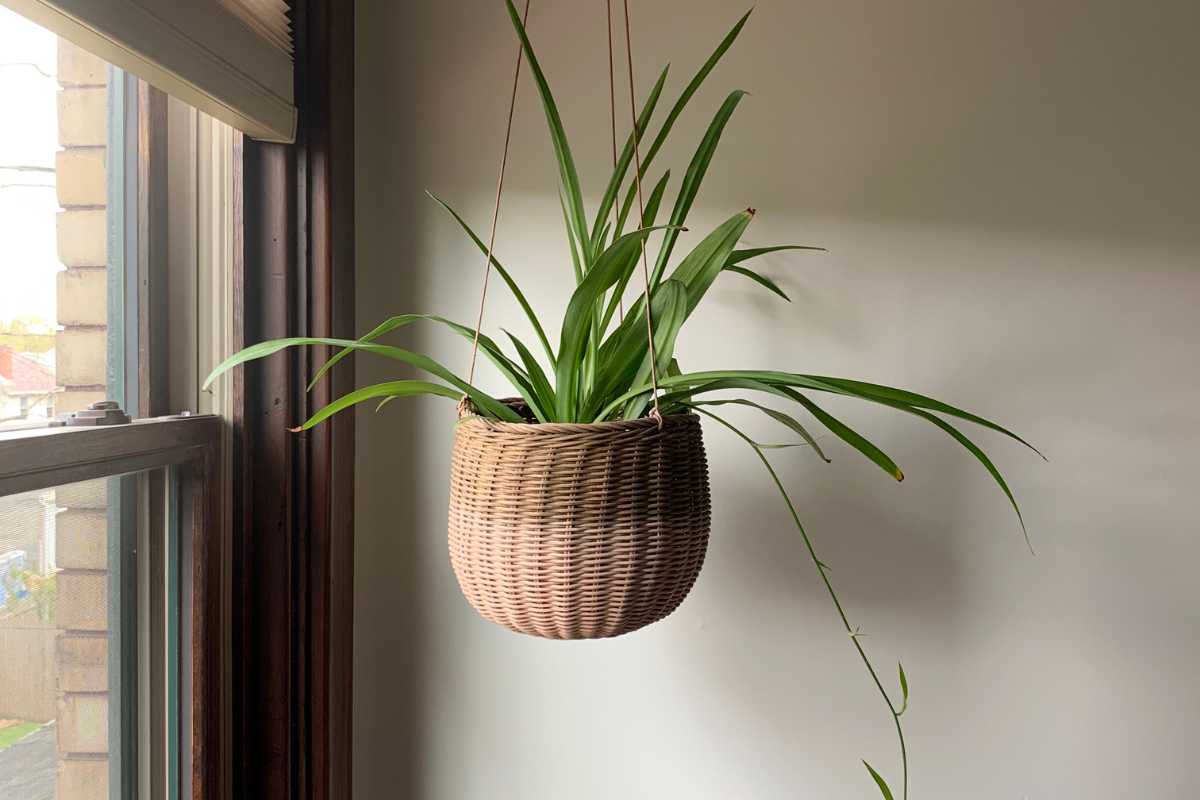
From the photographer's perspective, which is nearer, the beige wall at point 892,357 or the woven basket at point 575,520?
the woven basket at point 575,520

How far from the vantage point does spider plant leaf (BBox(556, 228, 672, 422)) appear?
799 millimetres

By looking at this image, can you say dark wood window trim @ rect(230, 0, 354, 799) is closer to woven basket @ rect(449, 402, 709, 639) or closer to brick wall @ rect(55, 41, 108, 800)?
brick wall @ rect(55, 41, 108, 800)

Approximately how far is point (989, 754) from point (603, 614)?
797 millimetres

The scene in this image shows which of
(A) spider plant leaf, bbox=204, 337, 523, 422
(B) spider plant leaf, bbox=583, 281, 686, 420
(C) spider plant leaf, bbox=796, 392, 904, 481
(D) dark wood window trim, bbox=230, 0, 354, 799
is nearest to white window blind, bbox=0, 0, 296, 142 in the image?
(D) dark wood window trim, bbox=230, 0, 354, 799

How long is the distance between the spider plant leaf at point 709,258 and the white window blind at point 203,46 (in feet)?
1.78

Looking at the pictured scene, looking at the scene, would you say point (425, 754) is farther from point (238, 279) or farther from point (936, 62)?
point (936, 62)

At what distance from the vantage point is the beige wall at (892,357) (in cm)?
124

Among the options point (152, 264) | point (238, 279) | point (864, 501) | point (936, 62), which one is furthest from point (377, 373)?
point (936, 62)

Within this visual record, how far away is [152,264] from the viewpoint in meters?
1.00

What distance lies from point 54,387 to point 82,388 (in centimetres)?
4

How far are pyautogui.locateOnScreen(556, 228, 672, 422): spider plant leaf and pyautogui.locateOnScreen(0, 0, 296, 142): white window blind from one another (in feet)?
1.50

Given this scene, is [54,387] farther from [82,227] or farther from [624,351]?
[624,351]

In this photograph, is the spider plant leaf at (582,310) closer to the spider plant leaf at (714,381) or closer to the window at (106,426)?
the spider plant leaf at (714,381)

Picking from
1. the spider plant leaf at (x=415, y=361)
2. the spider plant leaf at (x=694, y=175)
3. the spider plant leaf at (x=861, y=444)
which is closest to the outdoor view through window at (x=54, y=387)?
the spider plant leaf at (x=415, y=361)
